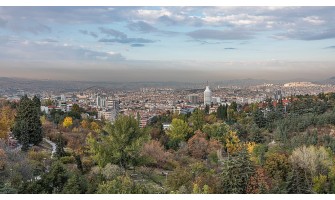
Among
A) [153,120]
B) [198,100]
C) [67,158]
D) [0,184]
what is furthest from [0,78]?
[198,100]

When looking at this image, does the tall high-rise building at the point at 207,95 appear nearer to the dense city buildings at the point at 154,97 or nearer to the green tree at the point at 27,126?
the dense city buildings at the point at 154,97

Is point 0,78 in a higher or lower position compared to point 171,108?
higher

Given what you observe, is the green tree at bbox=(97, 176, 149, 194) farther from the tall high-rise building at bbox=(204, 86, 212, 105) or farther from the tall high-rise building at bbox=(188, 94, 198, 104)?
the tall high-rise building at bbox=(188, 94, 198, 104)

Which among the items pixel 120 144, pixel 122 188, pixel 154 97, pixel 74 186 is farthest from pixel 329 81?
pixel 74 186

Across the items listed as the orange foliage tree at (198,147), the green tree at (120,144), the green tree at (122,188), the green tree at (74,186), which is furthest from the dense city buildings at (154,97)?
the green tree at (122,188)

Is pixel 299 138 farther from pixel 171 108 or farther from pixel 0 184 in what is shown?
pixel 171 108

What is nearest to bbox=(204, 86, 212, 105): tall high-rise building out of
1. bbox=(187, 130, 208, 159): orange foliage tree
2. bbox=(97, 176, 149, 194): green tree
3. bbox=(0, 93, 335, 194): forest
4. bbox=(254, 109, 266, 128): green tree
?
bbox=(254, 109, 266, 128): green tree
